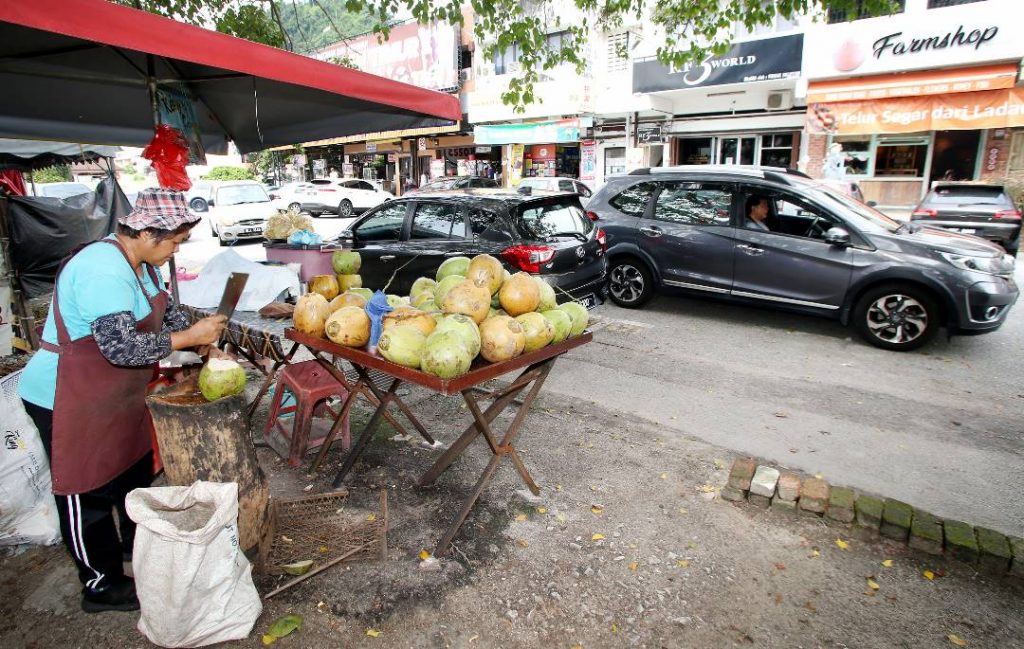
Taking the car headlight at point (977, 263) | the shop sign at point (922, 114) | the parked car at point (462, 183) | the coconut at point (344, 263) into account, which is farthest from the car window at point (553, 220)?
the parked car at point (462, 183)

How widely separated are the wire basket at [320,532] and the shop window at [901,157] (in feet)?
56.8

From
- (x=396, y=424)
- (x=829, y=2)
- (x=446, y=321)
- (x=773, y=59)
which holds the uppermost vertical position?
(x=773, y=59)

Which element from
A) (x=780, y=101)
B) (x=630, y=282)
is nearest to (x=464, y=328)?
(x=630, y=282)

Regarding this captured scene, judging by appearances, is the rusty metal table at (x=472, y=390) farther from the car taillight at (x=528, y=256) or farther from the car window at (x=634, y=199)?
the car window at (x=634, y=199)

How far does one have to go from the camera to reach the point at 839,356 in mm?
5852

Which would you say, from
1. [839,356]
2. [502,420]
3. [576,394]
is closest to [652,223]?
[839,356]

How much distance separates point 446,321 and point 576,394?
Answer: 8.41 ft

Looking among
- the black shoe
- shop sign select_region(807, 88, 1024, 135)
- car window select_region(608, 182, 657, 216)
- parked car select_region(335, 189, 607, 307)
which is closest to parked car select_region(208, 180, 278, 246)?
parked car select_region(335, 189, 607, 307)

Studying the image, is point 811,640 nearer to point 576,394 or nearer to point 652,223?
point 576,394

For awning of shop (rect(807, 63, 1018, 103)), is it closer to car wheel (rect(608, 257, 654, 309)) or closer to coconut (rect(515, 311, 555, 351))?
car wheel (rect(608, 257, 654, 309))

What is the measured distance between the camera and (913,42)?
44.7 ft

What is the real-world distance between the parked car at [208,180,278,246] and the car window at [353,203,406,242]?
884 centimetres

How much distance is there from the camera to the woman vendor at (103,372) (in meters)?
2.23

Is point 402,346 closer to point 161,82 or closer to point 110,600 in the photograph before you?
point 110,600
